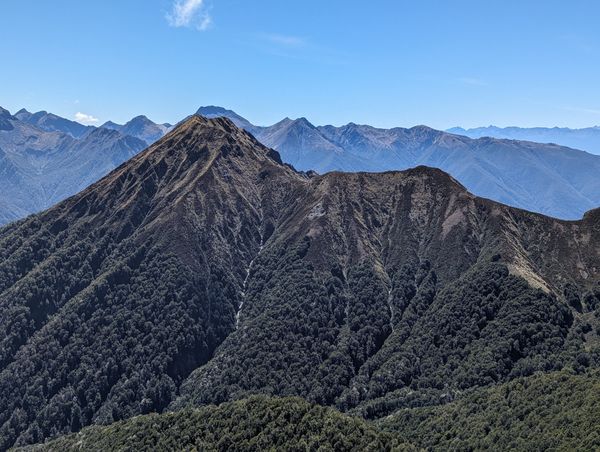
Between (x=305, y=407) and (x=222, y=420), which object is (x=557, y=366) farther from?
(x=222, y=420)

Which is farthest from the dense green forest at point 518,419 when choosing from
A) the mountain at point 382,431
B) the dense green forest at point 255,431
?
the dense green forest at point 255,431

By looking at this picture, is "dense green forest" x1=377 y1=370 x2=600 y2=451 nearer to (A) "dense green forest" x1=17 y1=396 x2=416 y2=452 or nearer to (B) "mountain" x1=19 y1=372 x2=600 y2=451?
(B) "mountain" x1=19 y1=372 x2=600 y2=451

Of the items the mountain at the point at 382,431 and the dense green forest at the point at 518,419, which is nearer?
the mountain at the point at 382,431

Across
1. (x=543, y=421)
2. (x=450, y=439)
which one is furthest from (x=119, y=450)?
(x=543, y=421)

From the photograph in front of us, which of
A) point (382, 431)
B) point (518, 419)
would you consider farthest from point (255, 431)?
point (518, 419)

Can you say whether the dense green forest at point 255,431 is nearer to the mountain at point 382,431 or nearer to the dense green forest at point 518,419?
the mountain at point 382,431

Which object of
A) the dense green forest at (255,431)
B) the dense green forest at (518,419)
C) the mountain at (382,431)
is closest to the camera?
the dense green forest at (255,431)
